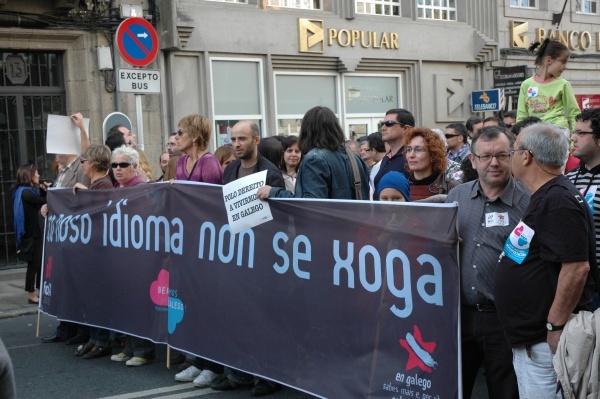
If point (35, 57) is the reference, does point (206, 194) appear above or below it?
below

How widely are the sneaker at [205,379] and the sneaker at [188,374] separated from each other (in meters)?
0.17

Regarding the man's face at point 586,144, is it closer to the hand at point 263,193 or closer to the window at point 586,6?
the hand at point 263,193

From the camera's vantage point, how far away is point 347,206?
5004mm

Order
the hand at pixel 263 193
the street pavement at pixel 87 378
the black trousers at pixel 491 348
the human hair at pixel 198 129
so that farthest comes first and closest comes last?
the human hair at pixel 198 129 < the street pavement at pixel 87 378 < the hand at pixel 263 193 < the black trousers at pixel 491 348

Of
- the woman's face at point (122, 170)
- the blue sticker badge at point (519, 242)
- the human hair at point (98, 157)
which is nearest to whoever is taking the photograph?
the blue sticker badge at point (519, 242)

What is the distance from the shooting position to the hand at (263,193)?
5586 millimetres

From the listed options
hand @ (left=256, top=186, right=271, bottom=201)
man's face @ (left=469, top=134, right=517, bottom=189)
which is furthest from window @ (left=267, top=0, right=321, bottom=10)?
man's face @ (left=469, top=134, right=517, bottom=189)

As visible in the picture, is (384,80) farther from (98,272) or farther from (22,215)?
(98,272)

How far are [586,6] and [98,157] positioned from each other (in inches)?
756

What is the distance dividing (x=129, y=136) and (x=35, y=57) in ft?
16.3

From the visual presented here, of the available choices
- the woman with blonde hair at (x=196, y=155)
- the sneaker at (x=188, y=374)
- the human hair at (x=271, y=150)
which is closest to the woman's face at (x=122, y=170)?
the woman with blonde hair at (x=196, y=155)

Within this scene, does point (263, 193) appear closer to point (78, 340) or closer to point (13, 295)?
point (78, 340)

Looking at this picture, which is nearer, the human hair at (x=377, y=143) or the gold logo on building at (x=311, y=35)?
the human hair at (x=377, y=143)

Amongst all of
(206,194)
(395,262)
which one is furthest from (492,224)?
(206,194)
